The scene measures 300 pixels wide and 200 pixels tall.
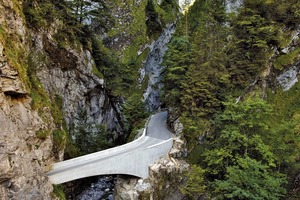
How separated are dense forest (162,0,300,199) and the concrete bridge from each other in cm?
300

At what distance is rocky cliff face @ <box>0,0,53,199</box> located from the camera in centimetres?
1068

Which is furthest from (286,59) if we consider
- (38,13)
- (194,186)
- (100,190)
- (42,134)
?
(42,134)

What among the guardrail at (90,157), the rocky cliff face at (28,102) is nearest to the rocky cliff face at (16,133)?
the rocky cliff face at (28,102)

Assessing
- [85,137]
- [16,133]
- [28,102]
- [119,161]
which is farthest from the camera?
[85,137]

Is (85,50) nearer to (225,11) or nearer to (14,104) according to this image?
(14,104)

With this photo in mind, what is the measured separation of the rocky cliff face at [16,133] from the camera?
420 inches

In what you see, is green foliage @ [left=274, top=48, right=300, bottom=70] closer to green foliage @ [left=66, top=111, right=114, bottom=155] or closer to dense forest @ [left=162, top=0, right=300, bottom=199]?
dense forest @ [left=162, top=0, right=300, bottom=199]

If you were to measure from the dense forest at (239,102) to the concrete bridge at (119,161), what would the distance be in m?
3.00

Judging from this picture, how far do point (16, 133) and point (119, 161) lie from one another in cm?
740

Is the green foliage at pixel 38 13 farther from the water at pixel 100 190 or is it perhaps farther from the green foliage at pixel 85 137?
the water at pixel 100 190

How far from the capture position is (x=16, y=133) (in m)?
11.5

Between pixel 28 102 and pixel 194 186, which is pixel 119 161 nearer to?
pixel 194 186

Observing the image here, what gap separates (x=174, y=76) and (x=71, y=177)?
501 inches

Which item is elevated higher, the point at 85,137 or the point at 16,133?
the point at 16,133
